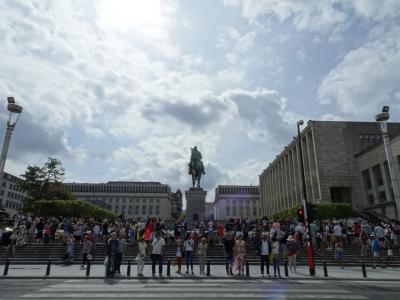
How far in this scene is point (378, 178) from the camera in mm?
47406

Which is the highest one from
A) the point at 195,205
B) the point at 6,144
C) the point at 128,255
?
the point at 6,144

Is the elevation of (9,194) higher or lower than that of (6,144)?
higher

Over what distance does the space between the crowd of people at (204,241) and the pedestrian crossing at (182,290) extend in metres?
2.19

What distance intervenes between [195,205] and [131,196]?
102365 millimetres

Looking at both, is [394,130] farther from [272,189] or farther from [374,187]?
[272,189]

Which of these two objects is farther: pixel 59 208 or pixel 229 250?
pixel 59 208

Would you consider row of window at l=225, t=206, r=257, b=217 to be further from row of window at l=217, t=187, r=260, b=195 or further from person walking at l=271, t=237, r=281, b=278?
person walking at l=271, t=237, r=281, b=278

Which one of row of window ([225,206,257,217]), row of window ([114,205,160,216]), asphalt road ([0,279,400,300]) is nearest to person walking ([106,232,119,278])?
asphalt road ([0,279,400,300])

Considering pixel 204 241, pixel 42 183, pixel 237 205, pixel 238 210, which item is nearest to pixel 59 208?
pixel 42 183

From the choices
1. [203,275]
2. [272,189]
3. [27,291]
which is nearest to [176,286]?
[203,275]

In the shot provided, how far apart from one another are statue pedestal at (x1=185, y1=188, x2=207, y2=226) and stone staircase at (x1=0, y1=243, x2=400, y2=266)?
12.0m

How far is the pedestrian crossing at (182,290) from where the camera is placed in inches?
366

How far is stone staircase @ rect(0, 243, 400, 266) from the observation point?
759 inches

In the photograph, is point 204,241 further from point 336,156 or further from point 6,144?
point 336,156
